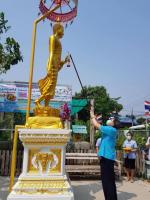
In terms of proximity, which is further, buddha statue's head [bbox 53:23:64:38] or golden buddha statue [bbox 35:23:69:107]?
buddha statue's head [bbox 53:23:64:38]

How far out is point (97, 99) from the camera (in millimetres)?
38656

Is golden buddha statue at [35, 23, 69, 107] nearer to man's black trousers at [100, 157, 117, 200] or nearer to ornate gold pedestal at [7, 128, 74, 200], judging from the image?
ornate gold pedestal at [7, 128, 74, 200]

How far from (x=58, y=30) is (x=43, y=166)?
2577mm

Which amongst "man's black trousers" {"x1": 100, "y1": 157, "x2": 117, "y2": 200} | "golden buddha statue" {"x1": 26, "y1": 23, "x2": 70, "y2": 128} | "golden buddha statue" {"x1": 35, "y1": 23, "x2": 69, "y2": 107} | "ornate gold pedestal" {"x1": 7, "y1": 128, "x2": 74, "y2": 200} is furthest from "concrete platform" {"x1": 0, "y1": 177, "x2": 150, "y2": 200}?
"golden buddha statue" {"x1": 35, "y1": 23, "x2": 69, "y2": 107}

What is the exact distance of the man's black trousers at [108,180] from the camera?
16.5ft

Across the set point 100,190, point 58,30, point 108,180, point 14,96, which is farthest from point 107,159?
point 14,96

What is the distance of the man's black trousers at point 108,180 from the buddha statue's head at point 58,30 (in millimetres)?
2482

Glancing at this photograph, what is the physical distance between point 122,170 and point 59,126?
5.68 m

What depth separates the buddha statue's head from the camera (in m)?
5.53

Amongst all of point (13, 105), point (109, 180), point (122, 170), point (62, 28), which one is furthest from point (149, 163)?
point (13, 105)

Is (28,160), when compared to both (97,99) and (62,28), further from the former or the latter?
(97,99)

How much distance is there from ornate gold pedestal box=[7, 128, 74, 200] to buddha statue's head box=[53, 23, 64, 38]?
191 cm

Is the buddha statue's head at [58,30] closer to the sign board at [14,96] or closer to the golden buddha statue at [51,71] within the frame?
the golden buddha statue at [51,71]

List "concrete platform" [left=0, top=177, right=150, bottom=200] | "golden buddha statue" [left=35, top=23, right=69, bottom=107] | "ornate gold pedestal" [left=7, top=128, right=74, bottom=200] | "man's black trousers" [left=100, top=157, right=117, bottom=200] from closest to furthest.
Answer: "ornate gold pedestal" [left=7, top=128, right=74, bottom=200] → "man's black trousers" [left=100, top=157, right=117, bottom=200] → "golden buddha statue" [left=35, top=23, right=69, bottom=107] → "concrete platform" [left=0, top=177, right=150, bottom=200]
